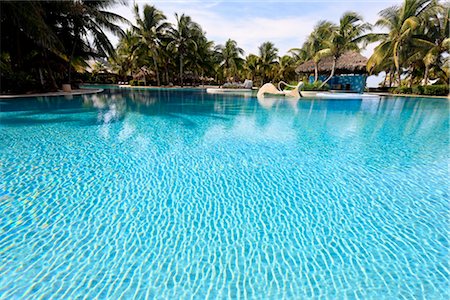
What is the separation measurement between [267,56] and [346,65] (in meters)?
12.2

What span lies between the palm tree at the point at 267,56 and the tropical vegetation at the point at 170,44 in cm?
13

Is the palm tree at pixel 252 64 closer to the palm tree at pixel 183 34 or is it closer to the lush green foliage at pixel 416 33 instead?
the palm tree at pixel 183 34

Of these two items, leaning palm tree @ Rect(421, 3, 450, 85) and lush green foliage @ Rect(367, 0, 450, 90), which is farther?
lush green foliage @ Rect(367, 0, 450, 90)

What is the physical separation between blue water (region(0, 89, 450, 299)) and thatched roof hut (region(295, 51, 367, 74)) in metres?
19.9

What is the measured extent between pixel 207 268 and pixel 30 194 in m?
2.79

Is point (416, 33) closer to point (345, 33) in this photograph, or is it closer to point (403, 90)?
point (403, 90)

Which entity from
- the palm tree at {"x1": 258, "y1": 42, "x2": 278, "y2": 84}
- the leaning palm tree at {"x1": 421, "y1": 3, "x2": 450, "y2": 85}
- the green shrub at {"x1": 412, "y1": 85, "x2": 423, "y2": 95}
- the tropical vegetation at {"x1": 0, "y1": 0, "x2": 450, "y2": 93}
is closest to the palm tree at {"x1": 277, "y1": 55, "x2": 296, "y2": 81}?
the tropical vegetation at {"x1": 0, "y1": 0, "x2": 450, "y2": 93}

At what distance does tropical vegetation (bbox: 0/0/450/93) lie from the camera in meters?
13.7

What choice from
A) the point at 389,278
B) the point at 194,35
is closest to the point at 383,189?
the point at 389,278

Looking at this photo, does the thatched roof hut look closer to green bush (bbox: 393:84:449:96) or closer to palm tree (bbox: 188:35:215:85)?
green bush (bbox: 393:84:449:96)

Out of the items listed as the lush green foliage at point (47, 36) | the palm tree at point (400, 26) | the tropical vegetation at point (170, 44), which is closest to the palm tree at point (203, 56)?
the tropical vegetation at point (170, 44)

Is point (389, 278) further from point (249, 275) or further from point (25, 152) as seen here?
point (25, 152)

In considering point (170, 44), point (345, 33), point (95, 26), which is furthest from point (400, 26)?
point (95, 26)

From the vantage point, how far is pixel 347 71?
2414cm
